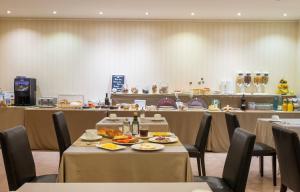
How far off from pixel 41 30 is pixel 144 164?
6.05 m

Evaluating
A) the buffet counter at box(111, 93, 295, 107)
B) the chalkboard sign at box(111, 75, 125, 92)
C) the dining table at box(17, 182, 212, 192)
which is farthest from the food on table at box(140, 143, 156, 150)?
the chalkboard sign at box(111, 75, 125, 92)

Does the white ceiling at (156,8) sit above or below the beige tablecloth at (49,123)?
above

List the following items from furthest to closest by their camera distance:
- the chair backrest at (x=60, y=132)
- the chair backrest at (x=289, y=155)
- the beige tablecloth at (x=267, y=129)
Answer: the beige tablecloth at (x=267, y=129) < the chair backrest at (x=60, y=132) < the chair backrest at (x=289, y=155)

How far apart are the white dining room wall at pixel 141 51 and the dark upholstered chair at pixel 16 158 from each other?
5.00 meters

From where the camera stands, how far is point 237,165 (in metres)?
2.58

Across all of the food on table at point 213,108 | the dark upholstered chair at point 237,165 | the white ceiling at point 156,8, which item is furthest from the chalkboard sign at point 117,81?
the dark upholstered chair at point 237,165

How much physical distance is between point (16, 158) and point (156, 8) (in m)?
4.69

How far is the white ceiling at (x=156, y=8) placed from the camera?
615 cm

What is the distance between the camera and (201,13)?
7.09m

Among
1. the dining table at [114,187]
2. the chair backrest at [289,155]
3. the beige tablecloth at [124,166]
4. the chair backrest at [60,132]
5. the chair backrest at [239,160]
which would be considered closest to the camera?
the dining table at [114,187]

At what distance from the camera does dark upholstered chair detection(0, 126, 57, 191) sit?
2.58 meters

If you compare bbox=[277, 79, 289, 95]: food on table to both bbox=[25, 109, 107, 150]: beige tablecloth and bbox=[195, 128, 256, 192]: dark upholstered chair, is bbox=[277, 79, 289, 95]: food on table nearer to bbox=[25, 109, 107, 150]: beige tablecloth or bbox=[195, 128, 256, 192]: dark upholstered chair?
bbox=[25, 109, 107, 150]: beige tablecloth

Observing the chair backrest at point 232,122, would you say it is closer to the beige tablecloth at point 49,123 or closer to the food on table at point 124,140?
the food on table at point 124,140

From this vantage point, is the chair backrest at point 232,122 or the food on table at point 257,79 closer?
the chair backrest at point 232,122
